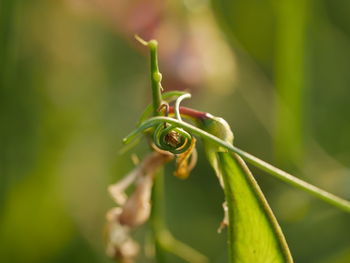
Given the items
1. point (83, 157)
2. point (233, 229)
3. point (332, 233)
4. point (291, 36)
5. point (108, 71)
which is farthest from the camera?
point (108, 71)

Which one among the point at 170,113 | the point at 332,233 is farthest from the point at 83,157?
the point at 170,113

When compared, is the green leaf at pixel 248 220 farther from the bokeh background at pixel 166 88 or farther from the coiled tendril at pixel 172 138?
the bokeh background at pixel 166 88

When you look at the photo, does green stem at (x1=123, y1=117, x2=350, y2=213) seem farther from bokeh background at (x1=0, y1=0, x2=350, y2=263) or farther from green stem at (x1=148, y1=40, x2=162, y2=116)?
bokeh background at (x1=0, y1=0, x2=350, y2=263)

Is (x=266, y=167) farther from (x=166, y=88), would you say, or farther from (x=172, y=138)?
(x=166, y=88)

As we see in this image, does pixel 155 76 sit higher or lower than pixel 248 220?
higher

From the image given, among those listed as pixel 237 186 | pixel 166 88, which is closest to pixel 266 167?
pixel 237 186

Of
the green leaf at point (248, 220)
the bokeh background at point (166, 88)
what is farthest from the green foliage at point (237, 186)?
the bokeh background at point (166, 88)

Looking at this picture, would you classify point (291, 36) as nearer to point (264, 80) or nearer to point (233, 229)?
point (264, 80)
